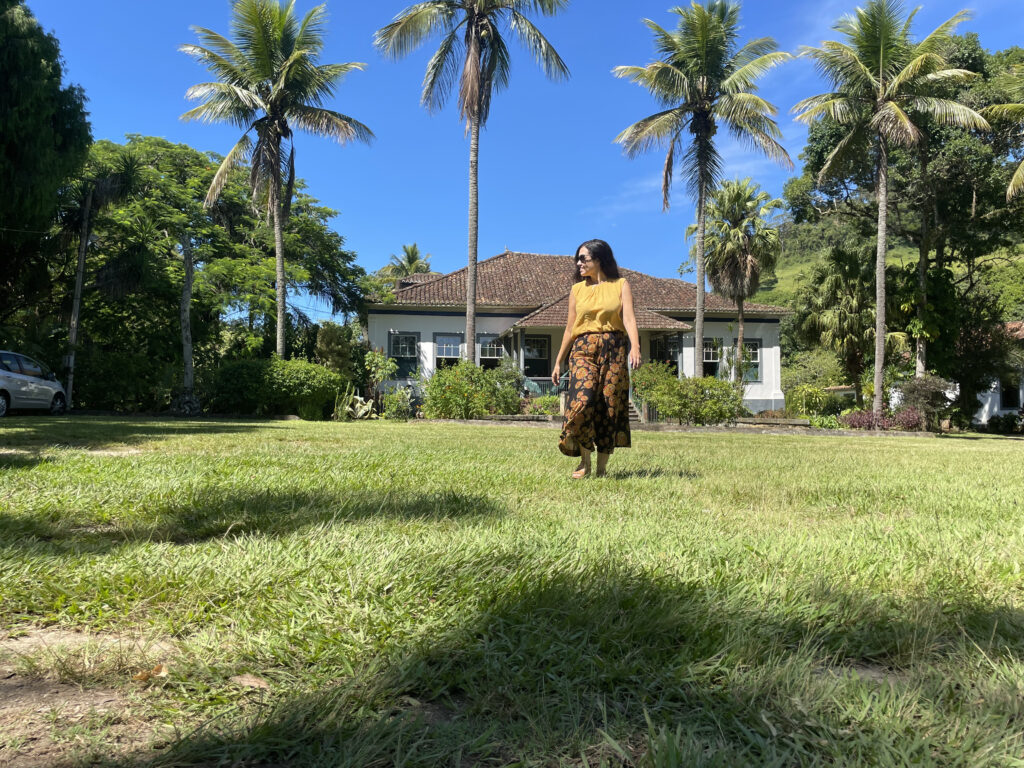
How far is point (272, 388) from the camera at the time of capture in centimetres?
1780

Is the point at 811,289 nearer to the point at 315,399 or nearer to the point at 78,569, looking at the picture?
the point at 315,399

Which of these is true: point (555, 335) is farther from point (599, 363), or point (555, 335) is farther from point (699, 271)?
point (599, 363)

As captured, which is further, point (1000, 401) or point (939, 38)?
point (1000, 401)

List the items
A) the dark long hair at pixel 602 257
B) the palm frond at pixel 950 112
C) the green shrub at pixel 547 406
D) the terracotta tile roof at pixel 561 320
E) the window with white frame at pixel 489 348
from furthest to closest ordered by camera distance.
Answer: the window with white frame at pixel 489 348 < the terracotta tile roof at pixel 561 320 < the green shrub at pixel 547 406 < the palm frond at pixel 950 112 < the dark long hair at pixel 602 257

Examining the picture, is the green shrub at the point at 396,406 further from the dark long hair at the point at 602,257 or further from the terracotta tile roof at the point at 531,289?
the dark long hair at the point at 602,257

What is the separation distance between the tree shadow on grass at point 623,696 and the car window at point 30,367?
57.3 feet

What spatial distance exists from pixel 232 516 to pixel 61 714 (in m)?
1.74

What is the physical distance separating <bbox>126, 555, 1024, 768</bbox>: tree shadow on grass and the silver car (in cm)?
1666

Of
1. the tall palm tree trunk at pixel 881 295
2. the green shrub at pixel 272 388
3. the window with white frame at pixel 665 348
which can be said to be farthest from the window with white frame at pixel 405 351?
the tall palm tree trunk at pixel 881 295

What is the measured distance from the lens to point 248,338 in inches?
989

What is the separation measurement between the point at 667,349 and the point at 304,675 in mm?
25904

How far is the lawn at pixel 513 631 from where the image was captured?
1116 millimetres

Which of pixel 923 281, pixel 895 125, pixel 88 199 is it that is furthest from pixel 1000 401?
pixel 88 199

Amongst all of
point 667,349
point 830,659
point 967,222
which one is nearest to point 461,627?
point 830,659
